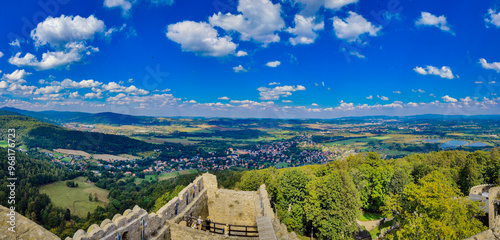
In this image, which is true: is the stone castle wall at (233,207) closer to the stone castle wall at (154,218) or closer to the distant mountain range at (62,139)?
the stone castle wall at (154,218)

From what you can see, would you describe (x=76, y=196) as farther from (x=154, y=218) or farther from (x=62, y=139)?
(x=62, y=139)

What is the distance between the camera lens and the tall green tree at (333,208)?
75.4 ft

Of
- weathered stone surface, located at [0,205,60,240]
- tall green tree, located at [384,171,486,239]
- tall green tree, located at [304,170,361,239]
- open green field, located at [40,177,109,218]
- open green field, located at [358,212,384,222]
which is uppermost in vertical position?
weathered stone surface, located at [0,205,60,240]

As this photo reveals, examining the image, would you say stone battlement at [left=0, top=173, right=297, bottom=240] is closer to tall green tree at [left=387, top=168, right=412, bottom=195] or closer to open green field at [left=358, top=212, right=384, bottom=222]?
open green field at [left=358, top=212, right=384, bottom=222]

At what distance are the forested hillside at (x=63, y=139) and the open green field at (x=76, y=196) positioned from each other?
148 ft

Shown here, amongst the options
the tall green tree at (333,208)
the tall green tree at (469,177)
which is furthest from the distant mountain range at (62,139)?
the tall green tree at (469,177)

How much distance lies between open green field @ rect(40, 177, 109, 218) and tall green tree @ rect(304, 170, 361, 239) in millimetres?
55730

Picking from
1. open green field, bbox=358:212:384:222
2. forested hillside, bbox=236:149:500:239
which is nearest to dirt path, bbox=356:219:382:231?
open green field, bbox=358:212:384:222

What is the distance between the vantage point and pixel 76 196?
63719 mm

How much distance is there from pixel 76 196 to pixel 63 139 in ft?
241

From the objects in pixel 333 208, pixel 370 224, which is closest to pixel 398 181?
pixel 370 224

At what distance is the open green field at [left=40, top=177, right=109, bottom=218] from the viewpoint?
188ft

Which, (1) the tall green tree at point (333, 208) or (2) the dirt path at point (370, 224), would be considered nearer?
(1) the tall green tree at point (333, 208)

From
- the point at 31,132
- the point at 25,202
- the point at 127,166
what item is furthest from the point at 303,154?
the point at 31,132
